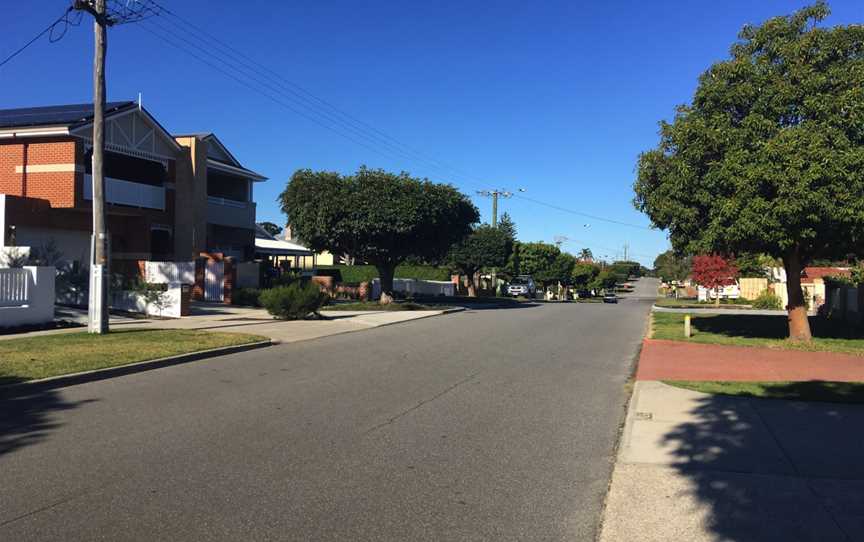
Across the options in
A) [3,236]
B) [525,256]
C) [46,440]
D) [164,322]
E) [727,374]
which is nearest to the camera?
[46,440]

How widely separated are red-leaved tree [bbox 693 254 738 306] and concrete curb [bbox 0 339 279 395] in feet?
136

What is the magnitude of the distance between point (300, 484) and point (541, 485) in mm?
2025

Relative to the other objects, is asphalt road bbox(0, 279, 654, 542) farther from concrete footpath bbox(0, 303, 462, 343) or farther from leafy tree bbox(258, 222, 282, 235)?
leafy tree bbox(258, 222, 282, 235)

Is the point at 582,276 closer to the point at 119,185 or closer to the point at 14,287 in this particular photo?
the point at 119,185

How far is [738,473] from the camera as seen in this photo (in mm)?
6359

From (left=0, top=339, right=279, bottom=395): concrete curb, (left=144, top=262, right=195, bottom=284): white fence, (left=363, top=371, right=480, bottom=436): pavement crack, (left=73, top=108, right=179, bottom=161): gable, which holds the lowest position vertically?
(left=363, top=371, right=480, bottom=436): pavement crack

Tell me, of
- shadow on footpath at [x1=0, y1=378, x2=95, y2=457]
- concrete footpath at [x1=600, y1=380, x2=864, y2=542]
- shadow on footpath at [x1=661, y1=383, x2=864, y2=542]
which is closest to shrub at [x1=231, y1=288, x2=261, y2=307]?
shadow on footpath at [x1=0, y1=378, x2=95, y2=457]

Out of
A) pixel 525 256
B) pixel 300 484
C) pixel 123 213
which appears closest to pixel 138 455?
pixel 300 484

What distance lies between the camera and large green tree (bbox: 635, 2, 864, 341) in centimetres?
1427

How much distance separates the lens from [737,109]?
1638 centimetres

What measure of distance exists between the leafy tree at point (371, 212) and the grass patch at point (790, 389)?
20011mm

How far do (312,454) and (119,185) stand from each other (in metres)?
24.5

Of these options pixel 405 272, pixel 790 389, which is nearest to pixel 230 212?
pixel 405 272

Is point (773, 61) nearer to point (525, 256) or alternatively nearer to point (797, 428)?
point (797, 428)
